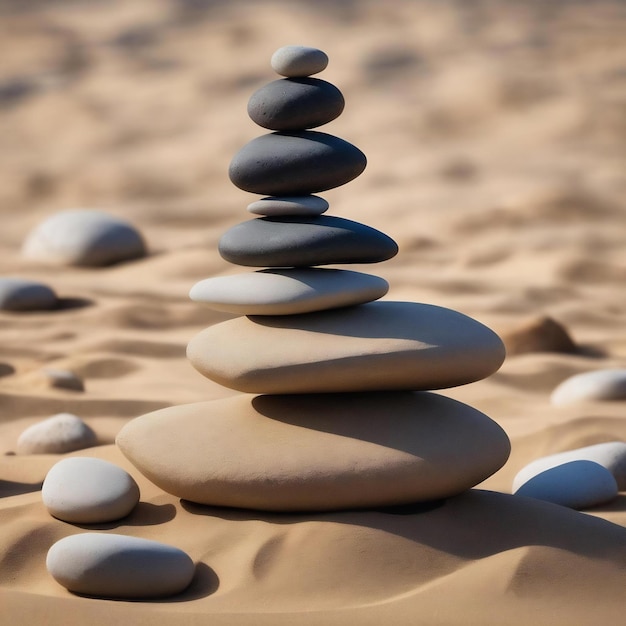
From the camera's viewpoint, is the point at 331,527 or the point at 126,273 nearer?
the point at 331,527

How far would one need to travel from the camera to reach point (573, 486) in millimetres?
2775

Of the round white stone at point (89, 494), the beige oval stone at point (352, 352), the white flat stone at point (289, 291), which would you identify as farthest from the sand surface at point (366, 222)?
the white flat stone at point (289, 291)

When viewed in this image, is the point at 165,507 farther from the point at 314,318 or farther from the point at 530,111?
the point at 530,111

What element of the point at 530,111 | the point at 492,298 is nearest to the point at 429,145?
the point at 530,111

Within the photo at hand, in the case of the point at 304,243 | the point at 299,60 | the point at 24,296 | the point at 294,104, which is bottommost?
the point at 304,243

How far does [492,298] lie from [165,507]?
3.15 m

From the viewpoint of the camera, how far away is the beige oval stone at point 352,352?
7.68 feet

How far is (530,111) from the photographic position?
329 inches

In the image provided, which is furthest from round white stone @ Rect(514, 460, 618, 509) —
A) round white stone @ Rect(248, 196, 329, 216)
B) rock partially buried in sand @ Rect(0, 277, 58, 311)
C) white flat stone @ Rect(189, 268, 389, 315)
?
rock partially buried in sand @ Rect(0, 277, 58, 311)

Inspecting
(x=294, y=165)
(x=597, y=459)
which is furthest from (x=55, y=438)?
(x=597, y=459)

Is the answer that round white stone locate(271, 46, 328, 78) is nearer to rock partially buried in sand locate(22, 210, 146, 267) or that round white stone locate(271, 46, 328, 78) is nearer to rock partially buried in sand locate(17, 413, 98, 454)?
rock partially buried in sand locate(17, 413, 98, 454)

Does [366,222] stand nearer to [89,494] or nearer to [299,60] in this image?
[299,60]

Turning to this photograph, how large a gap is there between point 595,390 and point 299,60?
1943mm

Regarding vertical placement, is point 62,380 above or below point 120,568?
above
